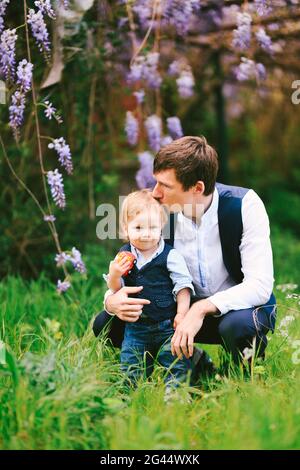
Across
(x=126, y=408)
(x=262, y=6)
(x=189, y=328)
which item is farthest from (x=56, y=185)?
(x=262, y=6)

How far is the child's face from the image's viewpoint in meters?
→ 3.06

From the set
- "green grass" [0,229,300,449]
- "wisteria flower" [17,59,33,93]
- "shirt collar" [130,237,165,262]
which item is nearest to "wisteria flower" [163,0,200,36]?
"wisteria flower" [17,59,33,93]

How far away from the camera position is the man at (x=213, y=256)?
302cm

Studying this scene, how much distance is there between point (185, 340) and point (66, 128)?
255cm

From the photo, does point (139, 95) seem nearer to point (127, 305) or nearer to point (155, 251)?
point (155, 251)

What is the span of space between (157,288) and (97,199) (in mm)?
2502

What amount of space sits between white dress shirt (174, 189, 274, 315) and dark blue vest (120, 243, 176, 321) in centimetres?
15

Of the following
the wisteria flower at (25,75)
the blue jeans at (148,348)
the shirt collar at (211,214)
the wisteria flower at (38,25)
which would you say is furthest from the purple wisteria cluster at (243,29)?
the blue jeans at (148,348)

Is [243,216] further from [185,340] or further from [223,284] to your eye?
[185,340]

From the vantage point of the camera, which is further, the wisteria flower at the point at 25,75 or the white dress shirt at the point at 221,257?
the wisteria flower at the point at 25,75

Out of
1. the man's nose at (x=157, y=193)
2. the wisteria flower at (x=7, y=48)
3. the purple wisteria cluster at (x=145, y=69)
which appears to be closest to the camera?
the man's nose at (x=157, y=193)

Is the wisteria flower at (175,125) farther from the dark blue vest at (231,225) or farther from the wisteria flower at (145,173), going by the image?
the dark blue vest at (231,225)

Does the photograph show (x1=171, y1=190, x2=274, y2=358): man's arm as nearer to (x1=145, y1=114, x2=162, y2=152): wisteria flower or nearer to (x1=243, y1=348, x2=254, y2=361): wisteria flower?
(x1=243, y1=348, x2=254, y2=361): wisteria flower
